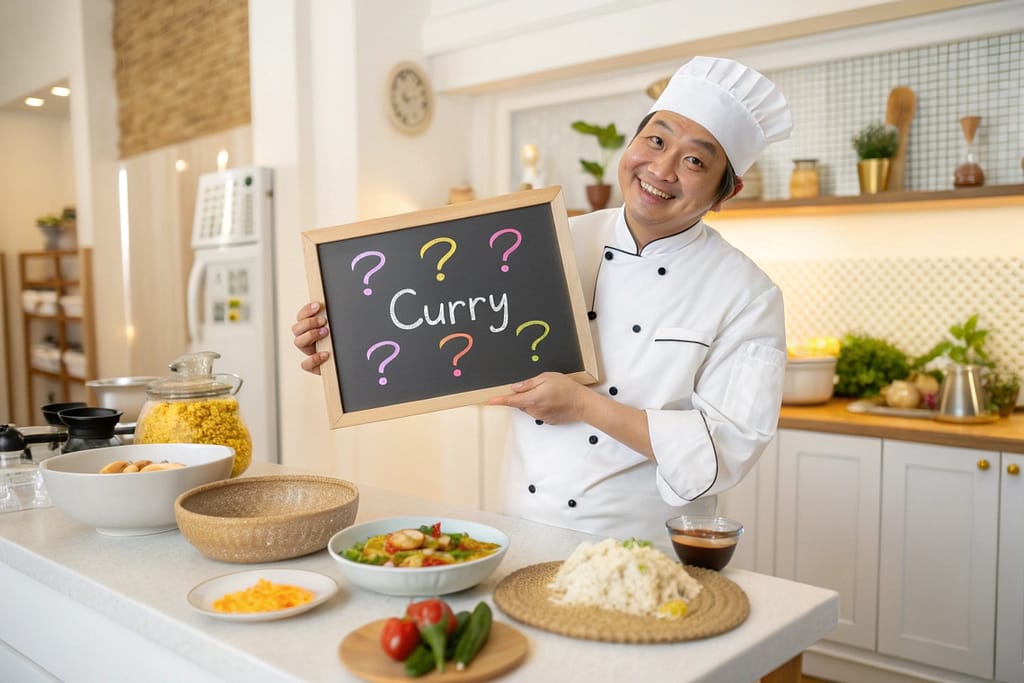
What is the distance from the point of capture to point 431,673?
3.38 feet

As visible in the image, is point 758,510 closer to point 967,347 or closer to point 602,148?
point 967,347

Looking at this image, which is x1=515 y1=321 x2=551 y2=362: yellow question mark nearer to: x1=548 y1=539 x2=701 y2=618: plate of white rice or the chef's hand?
the chef's hand

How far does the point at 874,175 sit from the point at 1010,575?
141 cm

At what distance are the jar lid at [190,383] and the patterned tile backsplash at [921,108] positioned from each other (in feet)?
8.26

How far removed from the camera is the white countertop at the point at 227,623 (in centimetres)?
110

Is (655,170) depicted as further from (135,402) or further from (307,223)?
(307,223)

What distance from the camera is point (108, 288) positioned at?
618 cm

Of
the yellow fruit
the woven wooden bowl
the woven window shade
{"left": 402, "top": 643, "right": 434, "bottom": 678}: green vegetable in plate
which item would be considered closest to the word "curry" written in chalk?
the woven wooden bowl

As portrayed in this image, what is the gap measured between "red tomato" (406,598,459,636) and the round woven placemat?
139mm

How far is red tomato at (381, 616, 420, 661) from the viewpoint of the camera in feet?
3.42

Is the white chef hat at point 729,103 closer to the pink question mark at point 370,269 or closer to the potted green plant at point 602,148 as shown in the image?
the pink question mark at point 370,269

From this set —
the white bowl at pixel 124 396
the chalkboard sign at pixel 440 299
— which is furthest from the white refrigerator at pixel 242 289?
the chalkboard sign at pixel 440 299

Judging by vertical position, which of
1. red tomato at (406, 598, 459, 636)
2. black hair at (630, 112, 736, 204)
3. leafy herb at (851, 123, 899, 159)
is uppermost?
leafy herb at (851, 123, 899, 159)

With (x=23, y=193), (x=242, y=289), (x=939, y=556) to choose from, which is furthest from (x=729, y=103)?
(x=23, y=193)
